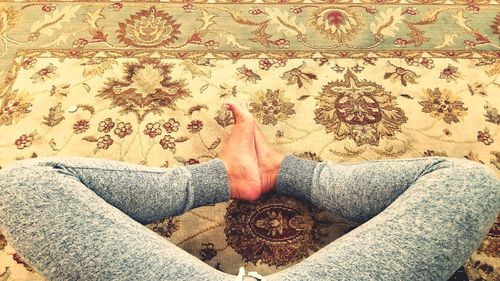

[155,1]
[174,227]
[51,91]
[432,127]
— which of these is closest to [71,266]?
[174,227]

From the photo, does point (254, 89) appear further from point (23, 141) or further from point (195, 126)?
point (23, 141)

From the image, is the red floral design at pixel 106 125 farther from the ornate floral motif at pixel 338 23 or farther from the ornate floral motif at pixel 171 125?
the ornate floral motif at pixel 338 23

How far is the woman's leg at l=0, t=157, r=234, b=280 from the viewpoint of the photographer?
678 millimetres

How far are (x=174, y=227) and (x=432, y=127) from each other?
77 cm

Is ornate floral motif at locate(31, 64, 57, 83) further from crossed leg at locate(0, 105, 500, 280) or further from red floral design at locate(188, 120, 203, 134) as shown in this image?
crossed leg at locate(0, 105, 500, 280)

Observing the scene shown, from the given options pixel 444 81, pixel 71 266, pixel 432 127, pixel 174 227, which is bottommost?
pixel 174 227

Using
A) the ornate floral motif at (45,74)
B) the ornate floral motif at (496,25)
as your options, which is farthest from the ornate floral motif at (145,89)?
the ornate floral motif at (496,25)

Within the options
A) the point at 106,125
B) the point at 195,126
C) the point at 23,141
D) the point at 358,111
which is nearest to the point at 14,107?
the point at 23,141

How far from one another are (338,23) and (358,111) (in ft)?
1.30

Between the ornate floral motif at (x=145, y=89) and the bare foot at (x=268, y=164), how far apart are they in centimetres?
33

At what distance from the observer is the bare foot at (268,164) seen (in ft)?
3.44

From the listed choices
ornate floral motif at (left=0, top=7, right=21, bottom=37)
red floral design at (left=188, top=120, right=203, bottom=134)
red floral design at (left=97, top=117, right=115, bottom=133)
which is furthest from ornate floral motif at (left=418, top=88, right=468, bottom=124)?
ornate floral motif at (left=0, top=7, right=21, bottom=37)

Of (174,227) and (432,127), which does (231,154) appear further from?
(432,127)

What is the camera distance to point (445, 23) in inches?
58.2
